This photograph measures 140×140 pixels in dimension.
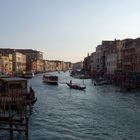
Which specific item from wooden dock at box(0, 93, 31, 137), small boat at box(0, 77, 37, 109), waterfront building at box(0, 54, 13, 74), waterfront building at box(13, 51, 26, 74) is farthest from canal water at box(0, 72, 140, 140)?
waterfront building at box(13, 51, 26, 74)

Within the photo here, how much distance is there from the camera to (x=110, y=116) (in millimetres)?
34719

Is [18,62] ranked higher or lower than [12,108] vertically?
higher

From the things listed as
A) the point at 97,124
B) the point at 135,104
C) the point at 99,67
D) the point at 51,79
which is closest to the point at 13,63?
the point at 99,67

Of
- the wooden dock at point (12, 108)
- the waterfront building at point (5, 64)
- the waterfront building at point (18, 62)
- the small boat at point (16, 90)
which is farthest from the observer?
the waterfront building at point (18, 62)

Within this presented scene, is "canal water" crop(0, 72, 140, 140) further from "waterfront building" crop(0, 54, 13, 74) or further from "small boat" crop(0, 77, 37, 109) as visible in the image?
"waterfront building" crop(0, 54, 13, 74)

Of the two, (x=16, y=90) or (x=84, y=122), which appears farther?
(x=16, y=90)

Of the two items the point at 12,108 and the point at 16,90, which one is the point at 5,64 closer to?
the point at 16,90

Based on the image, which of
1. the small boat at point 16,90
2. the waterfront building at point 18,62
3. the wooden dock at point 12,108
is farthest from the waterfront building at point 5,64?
the wooden dock at point 12,108

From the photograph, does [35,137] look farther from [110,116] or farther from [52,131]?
[110,116]

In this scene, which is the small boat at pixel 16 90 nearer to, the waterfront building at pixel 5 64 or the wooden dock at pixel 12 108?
the wooden dock at pixel 12 108

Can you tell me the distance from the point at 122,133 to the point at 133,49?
2472 inches

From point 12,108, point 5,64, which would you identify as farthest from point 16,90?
point 5,64

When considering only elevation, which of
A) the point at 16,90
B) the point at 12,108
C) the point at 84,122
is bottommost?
the point at 84,122

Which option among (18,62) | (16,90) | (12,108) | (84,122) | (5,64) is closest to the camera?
(84,122)
